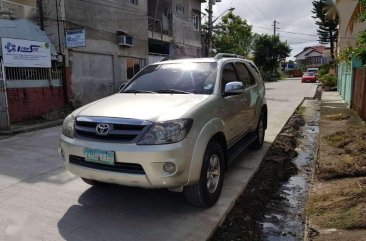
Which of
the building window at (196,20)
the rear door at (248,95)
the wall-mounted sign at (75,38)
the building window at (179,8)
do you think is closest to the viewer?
the rear door at (248,95)

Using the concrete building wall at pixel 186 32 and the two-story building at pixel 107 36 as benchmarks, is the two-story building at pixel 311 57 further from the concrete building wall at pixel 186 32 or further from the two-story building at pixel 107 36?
the two-story building at pixel 107 36

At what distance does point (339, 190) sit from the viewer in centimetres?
459

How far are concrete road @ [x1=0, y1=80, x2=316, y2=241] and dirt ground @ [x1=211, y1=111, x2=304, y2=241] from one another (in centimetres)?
12

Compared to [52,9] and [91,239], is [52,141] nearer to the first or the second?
[91,239]

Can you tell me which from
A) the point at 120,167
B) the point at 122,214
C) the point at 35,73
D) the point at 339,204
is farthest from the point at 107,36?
the point at 339,204

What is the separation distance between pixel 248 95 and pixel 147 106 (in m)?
2.49

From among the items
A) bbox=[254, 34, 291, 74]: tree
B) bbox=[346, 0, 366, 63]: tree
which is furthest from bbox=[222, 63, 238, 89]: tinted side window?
bbox=[254, 34, 291, 74]: tree

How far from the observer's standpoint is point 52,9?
1438cm

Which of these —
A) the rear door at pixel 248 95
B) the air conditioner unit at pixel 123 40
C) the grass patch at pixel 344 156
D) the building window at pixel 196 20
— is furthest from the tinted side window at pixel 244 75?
the building window at pixel 196 20

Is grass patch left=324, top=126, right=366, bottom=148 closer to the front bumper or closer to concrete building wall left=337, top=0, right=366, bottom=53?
the front bumper

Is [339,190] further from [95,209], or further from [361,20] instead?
[361,20]

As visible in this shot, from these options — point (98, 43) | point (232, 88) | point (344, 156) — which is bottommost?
point (344, 156)

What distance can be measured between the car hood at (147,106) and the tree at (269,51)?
170 ft

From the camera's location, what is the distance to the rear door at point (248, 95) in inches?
228
